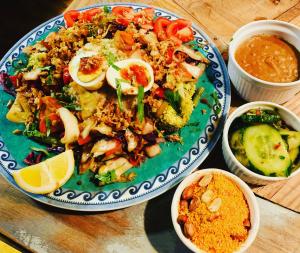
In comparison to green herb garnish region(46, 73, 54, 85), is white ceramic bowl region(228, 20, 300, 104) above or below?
below

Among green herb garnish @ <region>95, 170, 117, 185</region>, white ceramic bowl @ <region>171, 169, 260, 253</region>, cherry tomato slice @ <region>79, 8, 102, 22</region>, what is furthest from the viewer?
cherry tomato slice @ <region>79, 8, 102, 22</region>

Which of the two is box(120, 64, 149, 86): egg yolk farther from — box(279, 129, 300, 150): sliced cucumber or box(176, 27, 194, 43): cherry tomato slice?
box(279, 129, 300, 150): sliced cucumber

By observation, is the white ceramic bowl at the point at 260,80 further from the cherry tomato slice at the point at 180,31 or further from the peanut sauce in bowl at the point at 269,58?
the cherry tomato slice at the point at 180,31

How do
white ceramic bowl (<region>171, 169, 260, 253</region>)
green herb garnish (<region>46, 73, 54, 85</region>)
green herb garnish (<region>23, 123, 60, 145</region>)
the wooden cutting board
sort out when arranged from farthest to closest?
the wooden cutting board → green herb garnish (<region>46, 73, 54, 85</region>) → green herb garnish (<region>23, 123, 60, 145</region>) → white ceramic bowl (<region>171, 169, 260, 253</region>)

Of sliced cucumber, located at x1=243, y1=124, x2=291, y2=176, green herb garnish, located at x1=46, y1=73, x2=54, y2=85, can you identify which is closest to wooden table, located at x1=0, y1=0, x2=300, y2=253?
sliced cucumber, located at x1=243, y1=124, x2=291, y2=176

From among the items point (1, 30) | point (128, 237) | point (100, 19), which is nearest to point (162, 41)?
point (100, 19)

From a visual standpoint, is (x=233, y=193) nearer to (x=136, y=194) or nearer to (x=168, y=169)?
(x=168, y=169)

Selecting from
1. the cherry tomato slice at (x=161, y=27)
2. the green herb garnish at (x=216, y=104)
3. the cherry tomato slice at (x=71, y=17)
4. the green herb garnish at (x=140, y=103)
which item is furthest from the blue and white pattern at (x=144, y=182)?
the cherry tomato slice at (x=71, y=17)

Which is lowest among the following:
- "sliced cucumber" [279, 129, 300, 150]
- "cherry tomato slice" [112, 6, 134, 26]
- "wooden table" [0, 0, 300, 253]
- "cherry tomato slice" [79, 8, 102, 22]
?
"wooden table" [0, 0, 300, 253]
